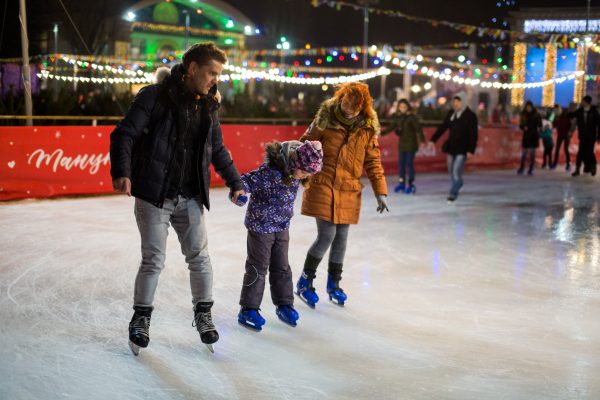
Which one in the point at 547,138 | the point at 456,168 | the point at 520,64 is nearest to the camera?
the point at 456,168

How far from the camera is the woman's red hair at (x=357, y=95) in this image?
16.5 feet

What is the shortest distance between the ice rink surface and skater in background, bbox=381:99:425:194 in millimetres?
3493

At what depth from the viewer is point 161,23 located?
100 feet

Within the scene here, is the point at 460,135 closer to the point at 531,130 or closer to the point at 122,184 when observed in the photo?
the point at 531,130

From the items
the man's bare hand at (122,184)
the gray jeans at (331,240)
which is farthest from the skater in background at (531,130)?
the man's bare hand at (122,184)

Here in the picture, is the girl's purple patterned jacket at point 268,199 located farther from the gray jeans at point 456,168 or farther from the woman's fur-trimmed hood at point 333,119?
the gray jeans at point 456,168

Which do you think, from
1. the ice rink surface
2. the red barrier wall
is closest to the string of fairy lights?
the red barrier wall

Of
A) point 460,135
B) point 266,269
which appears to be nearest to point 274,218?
point 266,269

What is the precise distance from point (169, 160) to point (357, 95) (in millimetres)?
1543

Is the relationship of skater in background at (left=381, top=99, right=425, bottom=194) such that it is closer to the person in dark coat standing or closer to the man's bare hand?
the person in dark coat standing

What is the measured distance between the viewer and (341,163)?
5.18 meters

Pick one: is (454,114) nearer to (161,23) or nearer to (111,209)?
(111,209)

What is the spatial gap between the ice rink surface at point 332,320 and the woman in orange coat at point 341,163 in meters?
0.52

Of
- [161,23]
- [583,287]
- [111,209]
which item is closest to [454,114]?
[111,209]
